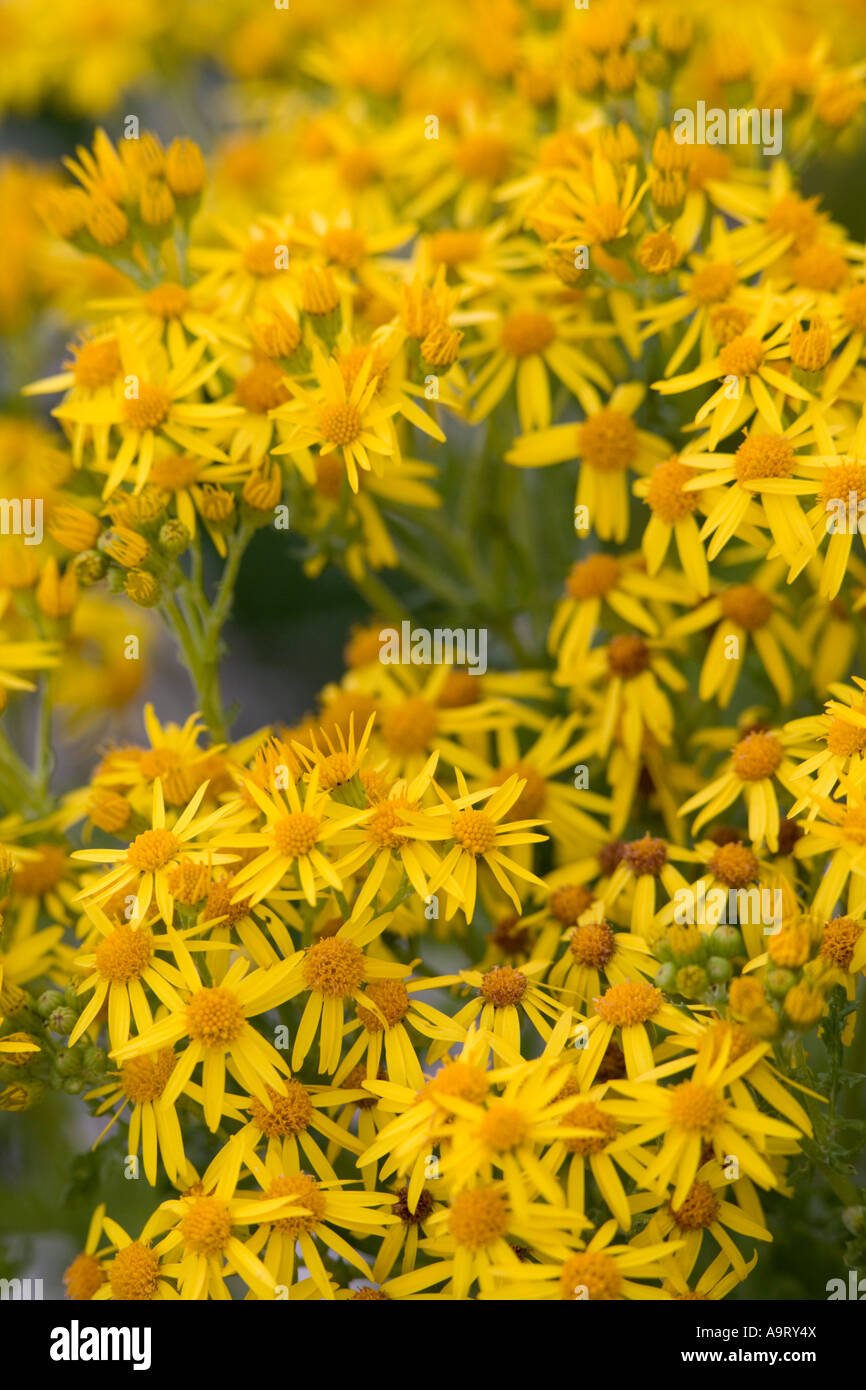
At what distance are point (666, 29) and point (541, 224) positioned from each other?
→ 0.28 meters

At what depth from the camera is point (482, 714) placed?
1.07 meters

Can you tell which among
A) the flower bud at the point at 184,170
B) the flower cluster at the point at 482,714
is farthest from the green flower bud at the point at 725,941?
the flower bud at the point at 184,170

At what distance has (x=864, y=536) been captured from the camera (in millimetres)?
890

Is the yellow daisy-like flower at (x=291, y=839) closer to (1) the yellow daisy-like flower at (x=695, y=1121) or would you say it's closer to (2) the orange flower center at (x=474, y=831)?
(2) the orange flower center at (x=474, y=831)

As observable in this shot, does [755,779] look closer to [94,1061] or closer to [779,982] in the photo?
[779,982]

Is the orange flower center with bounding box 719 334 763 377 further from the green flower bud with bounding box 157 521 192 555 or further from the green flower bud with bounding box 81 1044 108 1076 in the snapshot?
the green flower bud with bounding box 81 1044 108 1076

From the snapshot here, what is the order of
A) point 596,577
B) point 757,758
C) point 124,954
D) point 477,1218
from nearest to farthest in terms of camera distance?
point 477,1218 < point 124,954 < point 757,758 < point 596,577

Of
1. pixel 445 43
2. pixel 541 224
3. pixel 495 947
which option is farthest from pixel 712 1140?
pixel 445 43

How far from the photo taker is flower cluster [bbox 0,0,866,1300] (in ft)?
2.59

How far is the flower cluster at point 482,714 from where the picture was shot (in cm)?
79

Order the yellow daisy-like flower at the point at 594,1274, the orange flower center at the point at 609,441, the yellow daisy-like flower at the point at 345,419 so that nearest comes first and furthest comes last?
1. the yellow daisy-like flower at the point at 594,1274
2. the yellow daisy-like flower at the point at 345,419
3. the orange flower center at the point at 609,441

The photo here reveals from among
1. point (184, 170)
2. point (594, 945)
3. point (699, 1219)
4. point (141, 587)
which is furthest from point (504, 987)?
point (184, 170)
